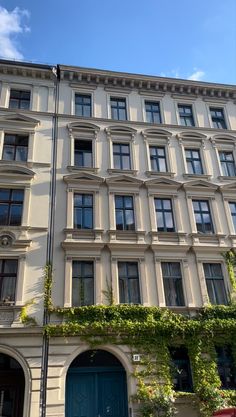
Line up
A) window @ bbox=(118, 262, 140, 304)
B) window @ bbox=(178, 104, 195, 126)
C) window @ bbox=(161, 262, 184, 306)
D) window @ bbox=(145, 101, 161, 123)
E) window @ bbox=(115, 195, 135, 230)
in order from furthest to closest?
window @ bbox=(178, 104, 195, 126) → window @ bbox=(145, 101, 161, 123) → window @ bbox=(115, 195, 135, 230) → window @ bbox=(161, 262, 184, 306) → window @ bbox=(118, 262, 140, 304)

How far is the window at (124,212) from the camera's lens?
16.5 m

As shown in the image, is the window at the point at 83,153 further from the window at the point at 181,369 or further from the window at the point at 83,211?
the window at the point at 181,369

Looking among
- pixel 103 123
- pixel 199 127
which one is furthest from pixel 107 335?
pixel 199 127

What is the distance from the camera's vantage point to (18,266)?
14391 millimetres

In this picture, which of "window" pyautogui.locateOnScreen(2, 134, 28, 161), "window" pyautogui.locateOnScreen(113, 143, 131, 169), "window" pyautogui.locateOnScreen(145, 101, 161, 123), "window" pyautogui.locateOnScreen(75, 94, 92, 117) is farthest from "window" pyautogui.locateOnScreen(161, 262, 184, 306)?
"window" pyautogui.locateOnScreen(75, 94, 92, 117)

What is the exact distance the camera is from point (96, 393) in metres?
13.3

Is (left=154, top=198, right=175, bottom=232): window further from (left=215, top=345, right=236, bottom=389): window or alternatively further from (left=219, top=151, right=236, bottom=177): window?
(left=215, top=345, right=236, bottom=389): window

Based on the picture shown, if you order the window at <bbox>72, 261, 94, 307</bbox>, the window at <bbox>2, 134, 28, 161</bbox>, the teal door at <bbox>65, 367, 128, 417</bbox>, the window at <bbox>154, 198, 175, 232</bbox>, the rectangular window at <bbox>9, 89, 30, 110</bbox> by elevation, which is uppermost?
the rectangular window at <bbox>9, 89, 30, 110</bbox>

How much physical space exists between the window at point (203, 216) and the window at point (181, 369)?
5.83 metres

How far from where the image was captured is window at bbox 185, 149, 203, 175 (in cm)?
1909

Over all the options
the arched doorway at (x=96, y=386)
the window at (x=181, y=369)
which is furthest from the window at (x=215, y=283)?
the arched doorway at (x=96, y=386)

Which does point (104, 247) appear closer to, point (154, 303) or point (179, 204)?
point (154, 303)

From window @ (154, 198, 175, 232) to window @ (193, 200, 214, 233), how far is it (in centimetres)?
135

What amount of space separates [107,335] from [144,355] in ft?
5.36
